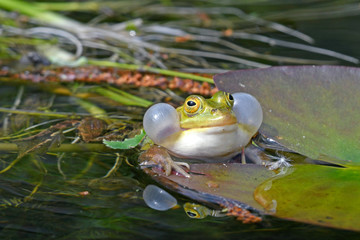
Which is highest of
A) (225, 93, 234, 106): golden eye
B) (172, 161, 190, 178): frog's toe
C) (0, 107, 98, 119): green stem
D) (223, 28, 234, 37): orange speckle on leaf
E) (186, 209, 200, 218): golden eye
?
(223, 28, 234, 37): orange speckle on leaf

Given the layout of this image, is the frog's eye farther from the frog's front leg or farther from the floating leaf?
the floating leaf

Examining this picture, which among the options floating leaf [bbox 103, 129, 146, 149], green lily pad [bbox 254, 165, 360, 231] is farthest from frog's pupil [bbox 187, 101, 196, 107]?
green lily pad [bbox 254, 165, 360, 231]

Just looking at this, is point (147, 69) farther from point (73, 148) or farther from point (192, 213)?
point (192, 213)

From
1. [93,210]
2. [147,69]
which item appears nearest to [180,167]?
[93,210]

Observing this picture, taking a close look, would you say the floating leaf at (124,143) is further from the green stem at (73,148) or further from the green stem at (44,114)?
the green stem at (44,114)

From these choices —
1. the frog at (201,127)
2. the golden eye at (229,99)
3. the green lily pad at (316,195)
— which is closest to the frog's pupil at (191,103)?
the frog at (201,127)

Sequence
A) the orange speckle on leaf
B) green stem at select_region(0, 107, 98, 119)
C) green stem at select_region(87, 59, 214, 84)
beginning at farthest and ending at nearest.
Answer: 1. the orange speckle on leaf
2. green stem at select_region(87, 59, 214, 84)
3. green stem at select_region(0, 107, 98, 119)
